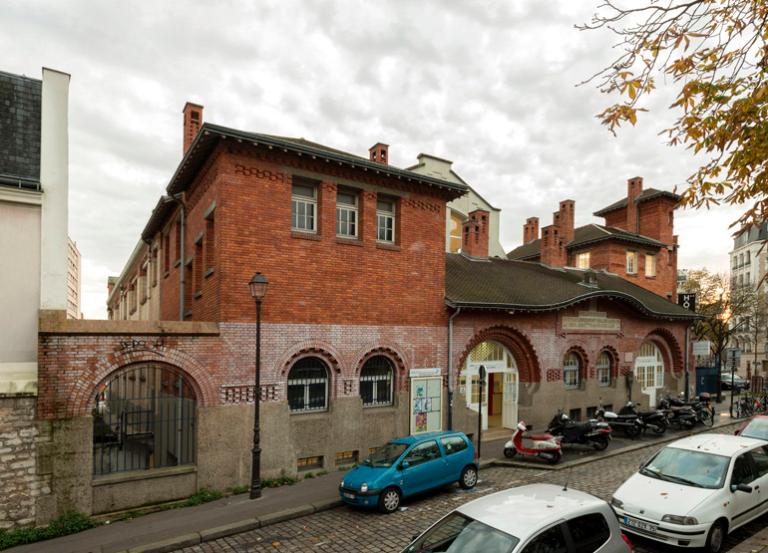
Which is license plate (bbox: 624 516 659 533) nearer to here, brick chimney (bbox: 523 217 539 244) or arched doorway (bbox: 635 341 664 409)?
arched doorway (bbox: 635 341 664 409)

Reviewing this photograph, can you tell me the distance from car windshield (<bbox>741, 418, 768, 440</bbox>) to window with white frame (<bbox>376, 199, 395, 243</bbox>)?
38.5 ft

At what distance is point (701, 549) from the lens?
816 centimetres

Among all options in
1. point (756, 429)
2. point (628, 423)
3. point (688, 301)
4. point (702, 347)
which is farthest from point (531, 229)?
point (756, 429)

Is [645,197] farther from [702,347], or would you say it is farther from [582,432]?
[582,432]

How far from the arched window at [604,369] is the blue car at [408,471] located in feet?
40.9

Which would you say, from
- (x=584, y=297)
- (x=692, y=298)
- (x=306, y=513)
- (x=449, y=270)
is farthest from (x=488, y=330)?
(x=692, y=298)

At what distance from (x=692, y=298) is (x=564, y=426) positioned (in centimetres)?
1872

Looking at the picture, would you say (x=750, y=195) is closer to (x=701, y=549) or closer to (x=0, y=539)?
(x=701, y=549)

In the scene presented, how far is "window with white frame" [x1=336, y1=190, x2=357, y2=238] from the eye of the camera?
14891mm

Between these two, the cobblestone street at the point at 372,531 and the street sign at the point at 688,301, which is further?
the street sign at the point at 688,301

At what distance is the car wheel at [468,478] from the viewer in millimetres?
11992

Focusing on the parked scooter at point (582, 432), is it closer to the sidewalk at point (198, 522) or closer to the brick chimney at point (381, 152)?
the sidewalk at point (198, 522)

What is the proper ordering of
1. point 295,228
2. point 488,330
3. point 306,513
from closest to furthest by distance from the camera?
point 306,513 < point 295,228 < point 488,330

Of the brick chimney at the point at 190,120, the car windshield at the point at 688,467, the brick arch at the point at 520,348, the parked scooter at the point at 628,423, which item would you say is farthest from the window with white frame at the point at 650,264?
the brick chimney at the point at 190,120
